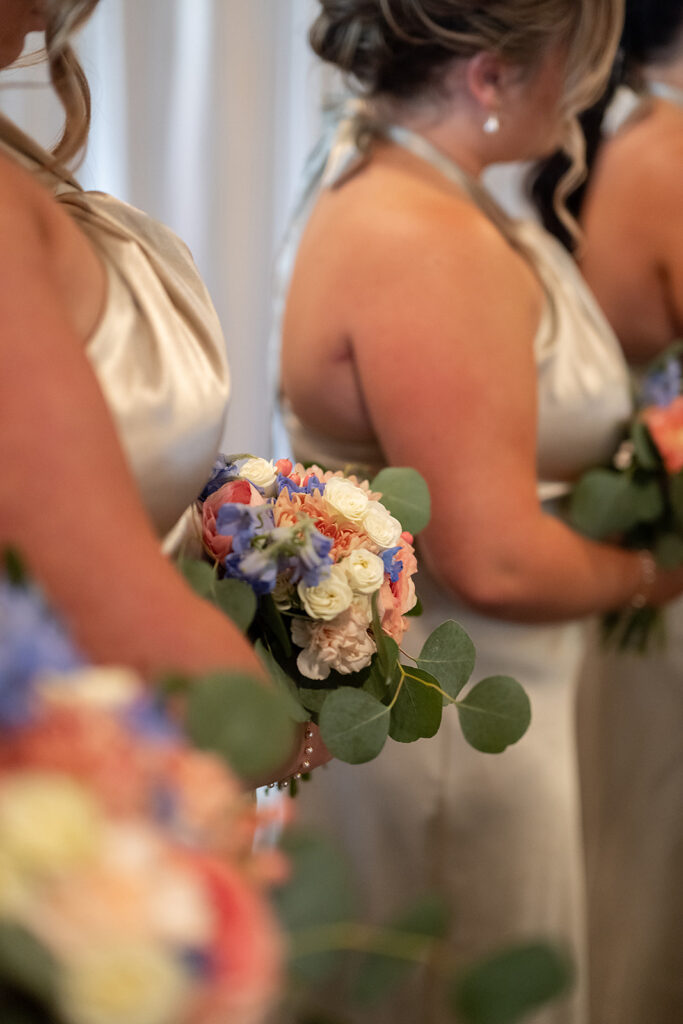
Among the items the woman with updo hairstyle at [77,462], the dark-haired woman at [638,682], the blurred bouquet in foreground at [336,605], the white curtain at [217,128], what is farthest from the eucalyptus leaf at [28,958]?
the white curtain at [217,128]

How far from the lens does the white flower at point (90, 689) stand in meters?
0.27

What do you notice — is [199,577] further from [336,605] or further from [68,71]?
[68,71]

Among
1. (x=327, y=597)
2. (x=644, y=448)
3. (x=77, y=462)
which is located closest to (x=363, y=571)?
(x=327, y=597)

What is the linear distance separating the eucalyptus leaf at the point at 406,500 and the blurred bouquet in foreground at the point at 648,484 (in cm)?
45

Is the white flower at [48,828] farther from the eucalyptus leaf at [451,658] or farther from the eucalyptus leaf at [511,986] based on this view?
the eucalyptus leaf at [451,658]

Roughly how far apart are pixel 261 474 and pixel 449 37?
2.06ft

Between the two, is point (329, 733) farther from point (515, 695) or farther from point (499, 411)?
point (499, 411)

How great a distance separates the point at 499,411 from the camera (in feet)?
3.05

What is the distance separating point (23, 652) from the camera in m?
0.28

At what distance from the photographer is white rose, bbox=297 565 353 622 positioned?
627mm

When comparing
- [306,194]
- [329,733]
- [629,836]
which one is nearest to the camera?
[329,733]

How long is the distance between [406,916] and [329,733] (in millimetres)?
272

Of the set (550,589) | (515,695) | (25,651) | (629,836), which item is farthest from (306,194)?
(629,836)

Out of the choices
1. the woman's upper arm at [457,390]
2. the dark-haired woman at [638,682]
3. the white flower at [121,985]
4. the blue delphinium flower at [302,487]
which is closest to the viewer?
the white flower at [121,985]
